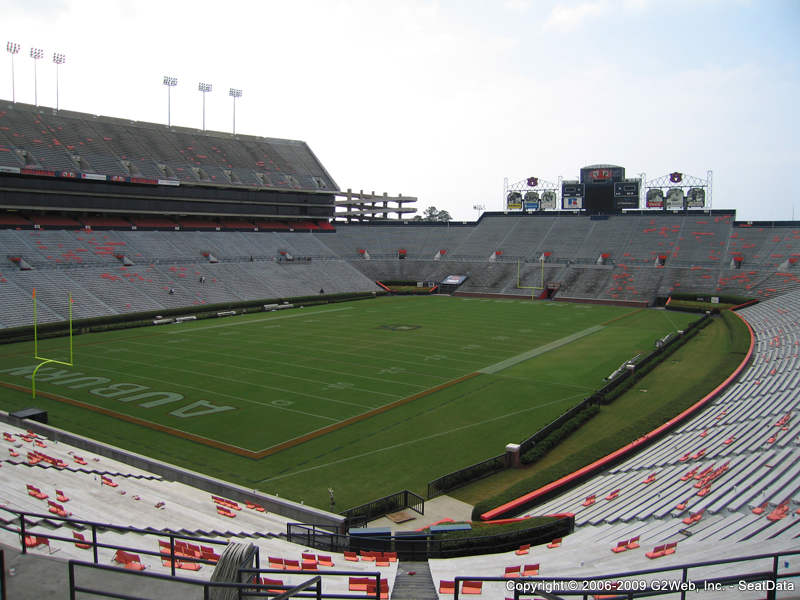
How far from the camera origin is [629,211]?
73188 mm

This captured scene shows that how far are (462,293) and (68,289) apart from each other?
3817cm

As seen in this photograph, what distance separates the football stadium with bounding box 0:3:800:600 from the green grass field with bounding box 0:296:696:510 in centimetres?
18

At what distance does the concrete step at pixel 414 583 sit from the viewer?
7.93 m

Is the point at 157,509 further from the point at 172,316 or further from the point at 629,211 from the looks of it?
the point at 629,211

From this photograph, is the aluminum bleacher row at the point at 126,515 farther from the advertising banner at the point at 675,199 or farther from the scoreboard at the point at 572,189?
the advertising banner at the point at 675,199

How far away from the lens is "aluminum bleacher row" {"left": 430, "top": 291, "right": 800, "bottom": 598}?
891cm

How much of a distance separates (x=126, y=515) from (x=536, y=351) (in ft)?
84.2

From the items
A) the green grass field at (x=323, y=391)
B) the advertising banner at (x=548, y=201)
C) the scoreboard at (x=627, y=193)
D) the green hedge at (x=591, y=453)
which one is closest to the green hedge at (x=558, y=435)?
the green hedge at (x=591, y=453)

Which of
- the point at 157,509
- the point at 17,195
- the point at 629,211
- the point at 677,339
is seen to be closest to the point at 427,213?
the point at 629,211

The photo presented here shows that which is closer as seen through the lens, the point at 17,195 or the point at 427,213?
the point at 17,195

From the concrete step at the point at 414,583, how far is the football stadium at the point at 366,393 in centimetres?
8

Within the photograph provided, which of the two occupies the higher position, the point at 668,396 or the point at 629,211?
the point at 629,211

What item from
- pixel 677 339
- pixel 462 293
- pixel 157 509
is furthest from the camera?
pixel 462 293

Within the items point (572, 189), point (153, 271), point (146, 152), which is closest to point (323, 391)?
point (153, 271)
